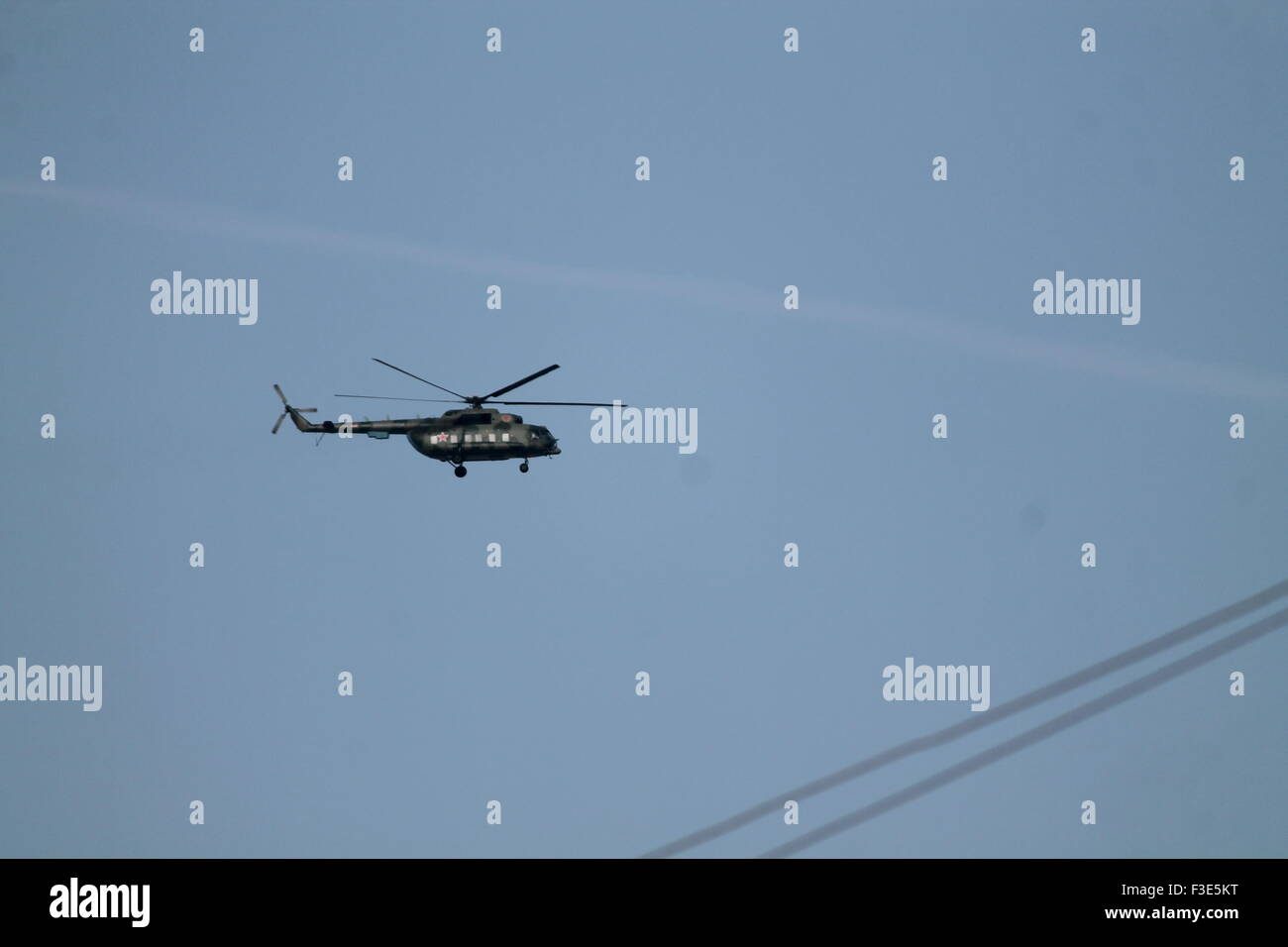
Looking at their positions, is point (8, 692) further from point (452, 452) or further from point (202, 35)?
point (202, 35)

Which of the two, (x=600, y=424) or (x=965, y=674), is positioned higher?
(x=600, y=424)

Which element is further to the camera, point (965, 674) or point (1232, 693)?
point (965, 674)

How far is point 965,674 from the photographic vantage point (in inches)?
3654

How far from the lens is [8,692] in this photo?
8812 cm

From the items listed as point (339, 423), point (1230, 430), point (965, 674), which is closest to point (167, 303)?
point (339, 423)

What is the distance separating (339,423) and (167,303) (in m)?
8.40
